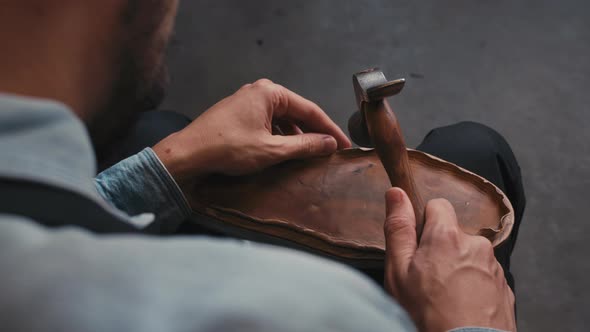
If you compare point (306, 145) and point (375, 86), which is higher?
point (375, 86)

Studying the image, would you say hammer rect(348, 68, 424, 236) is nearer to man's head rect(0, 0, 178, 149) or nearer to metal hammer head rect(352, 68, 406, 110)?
metal hammer head rect(352, 68, 406, 110)

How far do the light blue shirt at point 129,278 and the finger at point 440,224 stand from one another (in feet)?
0.99

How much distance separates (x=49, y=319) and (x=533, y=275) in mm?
1326

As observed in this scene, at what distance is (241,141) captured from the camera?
0.83 m

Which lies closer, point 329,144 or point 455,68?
point 329,144

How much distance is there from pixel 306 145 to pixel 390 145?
0.14 metres

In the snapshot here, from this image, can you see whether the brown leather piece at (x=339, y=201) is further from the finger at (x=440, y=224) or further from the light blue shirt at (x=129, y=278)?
the light blue shirt at (x=129, y=278)

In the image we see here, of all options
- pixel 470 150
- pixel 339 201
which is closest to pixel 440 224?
pixel 339 201

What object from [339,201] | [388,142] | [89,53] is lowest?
[339,201]

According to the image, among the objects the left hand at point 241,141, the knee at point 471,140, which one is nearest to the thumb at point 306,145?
the left hand at point 241,141

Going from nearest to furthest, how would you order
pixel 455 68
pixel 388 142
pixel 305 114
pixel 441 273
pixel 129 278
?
pixel 129 278, pixel 441 273, pixel 388 142, pixel 305 114, pixel 455 68

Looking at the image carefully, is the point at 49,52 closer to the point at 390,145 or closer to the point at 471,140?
the point at 390,145

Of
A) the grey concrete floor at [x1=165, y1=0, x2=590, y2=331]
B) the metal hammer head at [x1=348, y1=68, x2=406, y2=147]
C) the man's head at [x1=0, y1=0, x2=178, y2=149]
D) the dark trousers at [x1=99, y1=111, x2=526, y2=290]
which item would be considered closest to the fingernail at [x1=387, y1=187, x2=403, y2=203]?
the metal hammer head at [x1=348, y1=68, x2=406, y2=147]

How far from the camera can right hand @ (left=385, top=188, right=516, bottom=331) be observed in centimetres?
64
